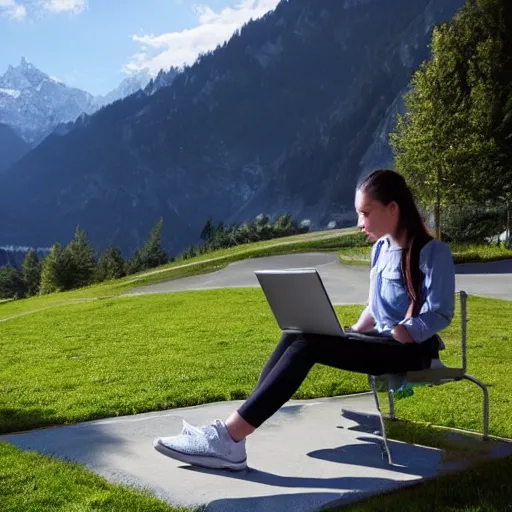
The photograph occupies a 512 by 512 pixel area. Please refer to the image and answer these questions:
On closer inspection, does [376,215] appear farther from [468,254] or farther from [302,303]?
[468,254]

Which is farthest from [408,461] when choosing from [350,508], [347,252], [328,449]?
[347,252]

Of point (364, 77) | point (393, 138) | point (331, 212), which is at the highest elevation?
point (364, 77)

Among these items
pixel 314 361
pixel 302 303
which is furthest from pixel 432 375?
pixel 302 303

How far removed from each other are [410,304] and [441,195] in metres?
21.5

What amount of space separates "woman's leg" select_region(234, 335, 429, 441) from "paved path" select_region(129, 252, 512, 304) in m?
11.7

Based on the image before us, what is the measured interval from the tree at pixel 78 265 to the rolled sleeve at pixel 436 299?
5491cm

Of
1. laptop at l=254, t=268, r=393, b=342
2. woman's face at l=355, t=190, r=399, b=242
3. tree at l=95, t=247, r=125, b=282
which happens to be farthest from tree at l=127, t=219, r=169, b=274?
woman's face at l=355, t=190, r=399, b=242

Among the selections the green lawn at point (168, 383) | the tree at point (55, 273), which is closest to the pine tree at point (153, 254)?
the tree at point (55, 273)

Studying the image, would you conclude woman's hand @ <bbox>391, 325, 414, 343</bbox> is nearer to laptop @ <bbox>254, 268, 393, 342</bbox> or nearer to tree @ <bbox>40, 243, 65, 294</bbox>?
laptop @ <bbox>254, 268, 393, 342</bbox>

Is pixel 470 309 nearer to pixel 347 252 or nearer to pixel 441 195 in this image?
pixel 441 195

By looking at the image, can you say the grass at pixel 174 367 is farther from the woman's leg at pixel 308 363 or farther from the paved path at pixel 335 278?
the paved path at pixel 335 278

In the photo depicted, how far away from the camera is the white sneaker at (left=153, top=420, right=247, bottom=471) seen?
340cm

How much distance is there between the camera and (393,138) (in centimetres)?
2480

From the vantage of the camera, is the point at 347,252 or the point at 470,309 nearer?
the point at 470,309
